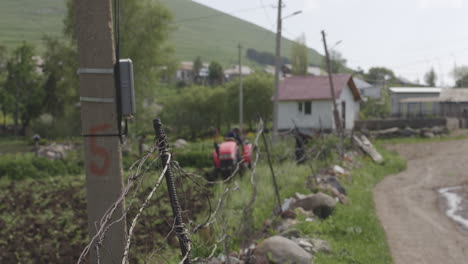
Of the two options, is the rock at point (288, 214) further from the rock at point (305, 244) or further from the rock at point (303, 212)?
the rock at point (305, 244)

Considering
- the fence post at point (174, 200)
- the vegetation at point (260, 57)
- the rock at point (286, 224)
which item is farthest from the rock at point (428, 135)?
the vegetation at point (260, 57)

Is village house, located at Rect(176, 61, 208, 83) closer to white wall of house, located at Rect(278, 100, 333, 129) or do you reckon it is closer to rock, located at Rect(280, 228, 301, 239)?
white wall of house, located at Rect(278, 100, 333, 129)

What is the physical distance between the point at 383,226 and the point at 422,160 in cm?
1339

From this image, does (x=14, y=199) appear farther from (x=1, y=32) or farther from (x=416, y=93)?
(x=416, y=93)

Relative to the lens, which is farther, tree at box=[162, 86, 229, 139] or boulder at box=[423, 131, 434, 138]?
tree at box=[162, 86, 229, 139]

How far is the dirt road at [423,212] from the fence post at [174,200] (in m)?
5.42

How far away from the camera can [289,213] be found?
29.2 ft

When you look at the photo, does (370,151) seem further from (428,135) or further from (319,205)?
(319,205)

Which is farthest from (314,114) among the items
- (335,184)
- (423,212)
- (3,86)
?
(3,86)

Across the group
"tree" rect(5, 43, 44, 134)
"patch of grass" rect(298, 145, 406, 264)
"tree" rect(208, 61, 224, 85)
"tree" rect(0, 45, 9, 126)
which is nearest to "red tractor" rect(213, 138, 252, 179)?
"patch of grass" rect(298, 145, 406, 264)

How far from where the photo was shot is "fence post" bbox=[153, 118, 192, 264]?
3061 mm

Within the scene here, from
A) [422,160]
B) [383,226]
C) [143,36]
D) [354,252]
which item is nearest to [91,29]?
[354,252]

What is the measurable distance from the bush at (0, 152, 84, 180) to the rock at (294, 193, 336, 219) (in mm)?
13900

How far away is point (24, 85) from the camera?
5384cm
